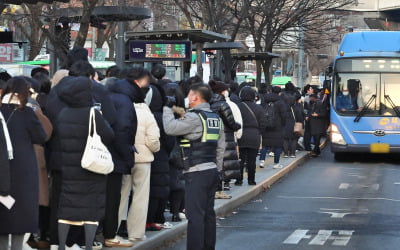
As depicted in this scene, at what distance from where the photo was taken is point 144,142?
10031mm

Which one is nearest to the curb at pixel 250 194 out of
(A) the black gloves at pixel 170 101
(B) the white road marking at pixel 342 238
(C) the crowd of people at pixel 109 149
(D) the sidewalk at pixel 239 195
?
(D) the sidewalk at pixel 239 195

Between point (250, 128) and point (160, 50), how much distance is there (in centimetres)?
525

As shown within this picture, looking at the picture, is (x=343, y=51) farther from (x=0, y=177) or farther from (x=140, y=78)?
(x=0, y=177)

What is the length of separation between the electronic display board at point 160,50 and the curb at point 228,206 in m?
3.51

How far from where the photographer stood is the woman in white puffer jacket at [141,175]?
9984mm

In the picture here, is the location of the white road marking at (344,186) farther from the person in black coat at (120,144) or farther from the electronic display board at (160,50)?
the person in black coat at (120,144)

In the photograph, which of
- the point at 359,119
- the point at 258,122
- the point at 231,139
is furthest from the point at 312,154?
the point at 231,139

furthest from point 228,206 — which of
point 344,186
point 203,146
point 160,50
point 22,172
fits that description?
point 160,50

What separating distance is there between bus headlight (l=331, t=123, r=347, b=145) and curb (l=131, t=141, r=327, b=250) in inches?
50.3

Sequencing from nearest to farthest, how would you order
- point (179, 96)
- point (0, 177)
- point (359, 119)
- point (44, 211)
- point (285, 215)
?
1. point (0, 177)
2. point (44, 211)
3. point (179, 96)
4. point (285, 215)
5. point (359, 119)

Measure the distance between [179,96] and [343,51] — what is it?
15.8m

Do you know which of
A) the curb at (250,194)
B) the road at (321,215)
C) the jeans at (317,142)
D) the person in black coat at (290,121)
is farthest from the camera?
the jeans at (317,142)

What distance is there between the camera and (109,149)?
9.50m

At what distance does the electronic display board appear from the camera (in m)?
21.2
